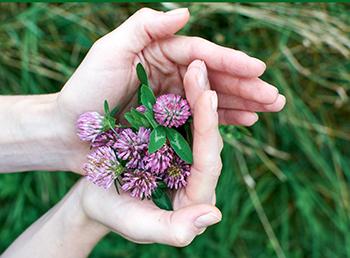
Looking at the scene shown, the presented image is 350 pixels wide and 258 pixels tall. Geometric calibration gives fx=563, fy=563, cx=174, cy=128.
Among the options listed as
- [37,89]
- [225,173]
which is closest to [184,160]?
[225,173]

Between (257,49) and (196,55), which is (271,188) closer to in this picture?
Result: (257,49)

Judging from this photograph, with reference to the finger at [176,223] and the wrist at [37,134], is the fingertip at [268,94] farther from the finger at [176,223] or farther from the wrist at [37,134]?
the wrist at [37,134]

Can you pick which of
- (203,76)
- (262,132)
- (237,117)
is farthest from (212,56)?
(262,132)

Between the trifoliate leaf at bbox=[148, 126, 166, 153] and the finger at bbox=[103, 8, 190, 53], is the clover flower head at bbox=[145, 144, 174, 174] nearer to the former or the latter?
the trifoliate leaf at bbox=[148, 126, 166, 153]

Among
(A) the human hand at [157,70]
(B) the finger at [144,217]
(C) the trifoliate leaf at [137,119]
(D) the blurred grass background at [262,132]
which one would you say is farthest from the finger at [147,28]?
(D) the blurred grass background at [262,132]

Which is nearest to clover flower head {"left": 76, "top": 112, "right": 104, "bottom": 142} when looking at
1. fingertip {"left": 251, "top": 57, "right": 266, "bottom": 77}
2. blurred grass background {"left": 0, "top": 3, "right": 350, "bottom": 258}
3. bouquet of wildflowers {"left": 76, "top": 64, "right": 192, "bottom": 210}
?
bouquet of wildflowers {"left": 76, "top": 64, "right": 192, "bottom": 210}

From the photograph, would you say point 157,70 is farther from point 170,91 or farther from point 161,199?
point 161,199
